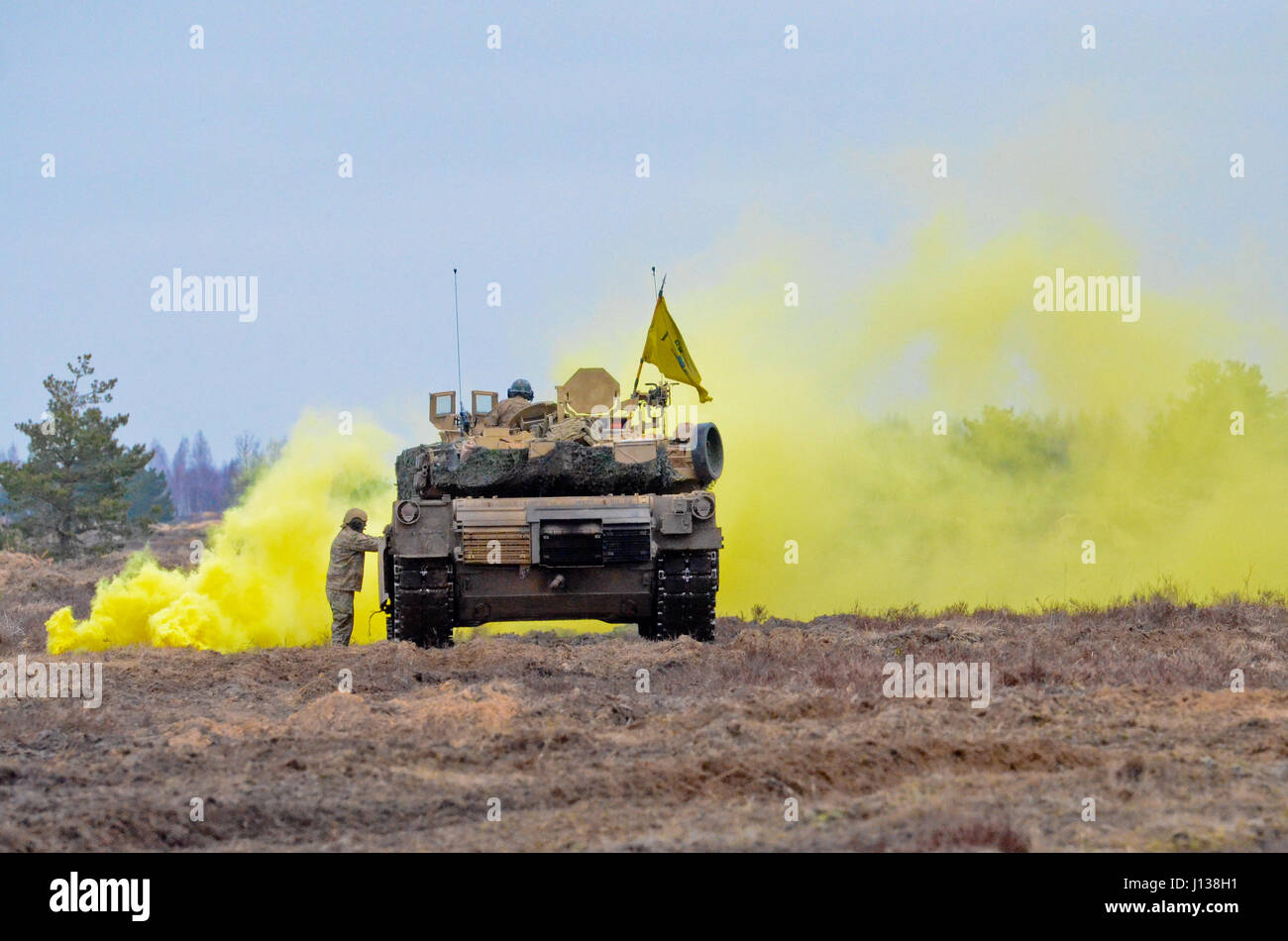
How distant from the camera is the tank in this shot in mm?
18969

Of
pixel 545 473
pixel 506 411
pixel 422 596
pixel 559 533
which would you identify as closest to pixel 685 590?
pixel 559 533

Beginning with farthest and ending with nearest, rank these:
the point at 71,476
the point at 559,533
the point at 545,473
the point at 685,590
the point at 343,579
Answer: the point at 71,476 < the point at 343,579 < the point at 545,473 < the point at 685,590 < the point at 559,533

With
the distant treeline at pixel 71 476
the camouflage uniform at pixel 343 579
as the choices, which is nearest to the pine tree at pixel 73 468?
the distant treeline at pixel 71 476

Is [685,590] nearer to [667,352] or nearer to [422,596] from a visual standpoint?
[422,596]

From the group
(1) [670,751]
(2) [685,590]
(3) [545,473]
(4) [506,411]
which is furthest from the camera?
(4) [506,411]

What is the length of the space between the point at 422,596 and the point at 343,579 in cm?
235

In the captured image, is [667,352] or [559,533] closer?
[559,533]

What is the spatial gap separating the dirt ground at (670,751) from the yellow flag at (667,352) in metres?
4.24

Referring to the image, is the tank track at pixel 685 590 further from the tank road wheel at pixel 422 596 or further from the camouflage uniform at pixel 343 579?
the camouflage uniform at pixel 343 579

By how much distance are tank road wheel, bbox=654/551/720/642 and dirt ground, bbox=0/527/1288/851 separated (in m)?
0.81

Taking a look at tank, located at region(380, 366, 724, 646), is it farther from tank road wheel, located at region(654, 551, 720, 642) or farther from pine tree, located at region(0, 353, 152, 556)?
pine tree, located at region(0, 353, 152, 556)

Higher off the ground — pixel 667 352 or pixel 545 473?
pixel 667 352

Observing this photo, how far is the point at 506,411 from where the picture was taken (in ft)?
70.1

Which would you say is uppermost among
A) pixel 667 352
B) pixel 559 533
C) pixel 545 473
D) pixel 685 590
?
pixel 667 352
